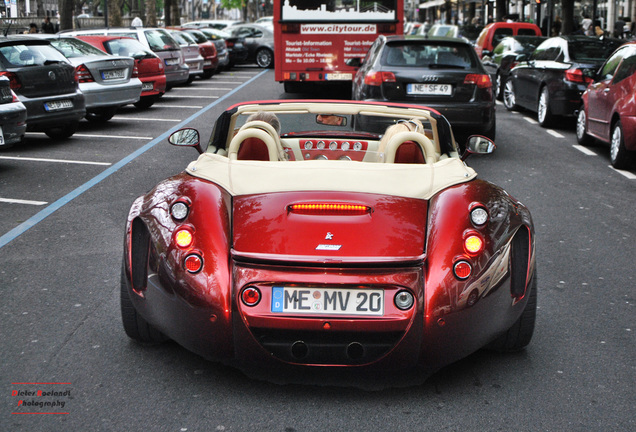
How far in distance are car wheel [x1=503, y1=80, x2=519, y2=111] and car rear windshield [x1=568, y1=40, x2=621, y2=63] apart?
2.29 metres

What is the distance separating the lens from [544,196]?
347 inches

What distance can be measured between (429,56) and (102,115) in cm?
683

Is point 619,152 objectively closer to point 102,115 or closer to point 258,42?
point 102,115

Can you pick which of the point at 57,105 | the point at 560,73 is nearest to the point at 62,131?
the point at 57,105

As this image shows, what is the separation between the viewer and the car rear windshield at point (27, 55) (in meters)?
12.3

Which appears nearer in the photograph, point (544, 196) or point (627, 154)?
point (544, 196)

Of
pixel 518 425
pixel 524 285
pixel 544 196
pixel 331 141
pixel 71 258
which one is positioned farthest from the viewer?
pixel 544 196

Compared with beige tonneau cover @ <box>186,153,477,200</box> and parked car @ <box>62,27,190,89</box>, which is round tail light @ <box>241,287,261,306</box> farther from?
parked car @ <box>62,27,190,89</box>

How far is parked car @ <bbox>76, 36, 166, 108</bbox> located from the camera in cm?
1778

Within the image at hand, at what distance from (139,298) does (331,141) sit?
1.86 meters

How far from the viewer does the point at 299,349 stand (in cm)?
359

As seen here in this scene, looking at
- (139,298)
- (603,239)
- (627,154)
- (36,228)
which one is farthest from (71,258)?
(627,154)

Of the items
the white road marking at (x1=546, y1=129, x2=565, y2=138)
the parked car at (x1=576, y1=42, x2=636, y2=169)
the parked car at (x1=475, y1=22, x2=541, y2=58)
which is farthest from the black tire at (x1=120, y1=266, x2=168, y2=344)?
the parked car at (x1=475, y1=22, x2=541, y2=58)

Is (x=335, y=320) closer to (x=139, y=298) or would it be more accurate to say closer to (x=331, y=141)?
(x=139, y=298)
